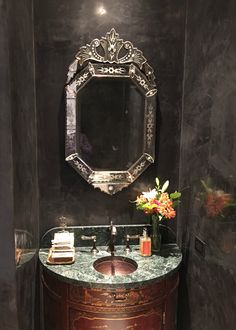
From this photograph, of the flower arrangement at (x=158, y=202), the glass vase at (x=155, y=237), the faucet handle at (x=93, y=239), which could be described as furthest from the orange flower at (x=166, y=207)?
the faucet handle at (x=93, y=239)

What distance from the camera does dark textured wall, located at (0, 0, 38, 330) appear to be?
1.50m

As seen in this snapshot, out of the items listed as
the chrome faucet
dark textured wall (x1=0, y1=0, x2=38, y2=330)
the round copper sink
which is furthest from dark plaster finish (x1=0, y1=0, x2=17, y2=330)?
the chrome faucet

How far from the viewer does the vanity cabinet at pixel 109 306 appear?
206cm

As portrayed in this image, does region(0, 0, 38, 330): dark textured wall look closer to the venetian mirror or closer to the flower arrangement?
the venetian mirror

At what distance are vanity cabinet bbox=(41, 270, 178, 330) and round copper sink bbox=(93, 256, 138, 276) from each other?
0.25 m

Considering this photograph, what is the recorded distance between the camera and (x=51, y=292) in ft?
7.26

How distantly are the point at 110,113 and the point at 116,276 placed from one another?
1072 millimetres

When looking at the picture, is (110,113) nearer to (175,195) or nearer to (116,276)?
(175,195)

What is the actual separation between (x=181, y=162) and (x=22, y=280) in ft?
4.45

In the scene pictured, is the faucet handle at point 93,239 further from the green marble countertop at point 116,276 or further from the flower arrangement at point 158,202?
→ the flower arrangement at point 158,202

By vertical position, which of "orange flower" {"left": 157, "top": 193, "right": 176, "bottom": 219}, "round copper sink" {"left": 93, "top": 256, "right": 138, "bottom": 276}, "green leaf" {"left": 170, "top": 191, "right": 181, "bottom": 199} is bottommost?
"round copper sink" {"left": 93, "top": 256, "right": 138, "bottom": 276}

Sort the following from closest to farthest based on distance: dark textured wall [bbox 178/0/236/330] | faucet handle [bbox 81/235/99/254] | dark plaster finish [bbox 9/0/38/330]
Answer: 1. dark plaster finish [bbox 9/0/38/330]
2. dark textured wall [bbox 178/0/236/330]
3. faucet handle [bbox 81/235/99/254]

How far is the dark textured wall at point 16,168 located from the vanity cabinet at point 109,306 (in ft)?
0.58

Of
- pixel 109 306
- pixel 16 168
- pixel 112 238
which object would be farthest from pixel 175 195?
pixel 16 168
